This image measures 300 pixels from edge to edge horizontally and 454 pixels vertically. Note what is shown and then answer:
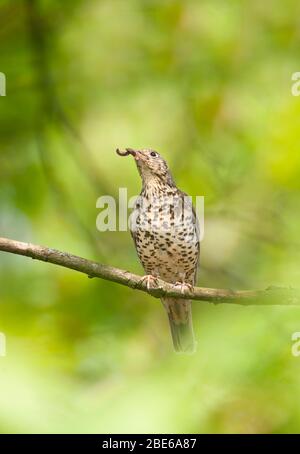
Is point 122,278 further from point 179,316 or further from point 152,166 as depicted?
point 179,316

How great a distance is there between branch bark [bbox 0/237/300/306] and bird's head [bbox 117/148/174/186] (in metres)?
1.95

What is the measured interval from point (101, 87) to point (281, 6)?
178cm

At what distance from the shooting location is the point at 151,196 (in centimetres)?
635

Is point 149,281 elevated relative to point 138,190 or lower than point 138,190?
lower

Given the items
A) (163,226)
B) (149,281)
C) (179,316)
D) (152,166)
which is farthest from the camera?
(179,316)

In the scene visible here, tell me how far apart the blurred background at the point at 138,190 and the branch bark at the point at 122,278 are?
0.60ft

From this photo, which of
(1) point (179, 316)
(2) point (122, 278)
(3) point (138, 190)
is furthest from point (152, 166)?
(2) point (122, 278)

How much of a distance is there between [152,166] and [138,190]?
0.94 m

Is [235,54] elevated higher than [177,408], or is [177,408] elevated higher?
[235,54]

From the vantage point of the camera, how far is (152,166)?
645 cm

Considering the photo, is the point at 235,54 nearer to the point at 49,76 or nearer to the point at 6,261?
the point at 49,76

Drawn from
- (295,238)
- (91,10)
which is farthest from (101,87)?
(295,238)

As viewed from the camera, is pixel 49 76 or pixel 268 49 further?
pixel 268 49

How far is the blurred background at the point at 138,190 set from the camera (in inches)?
104
